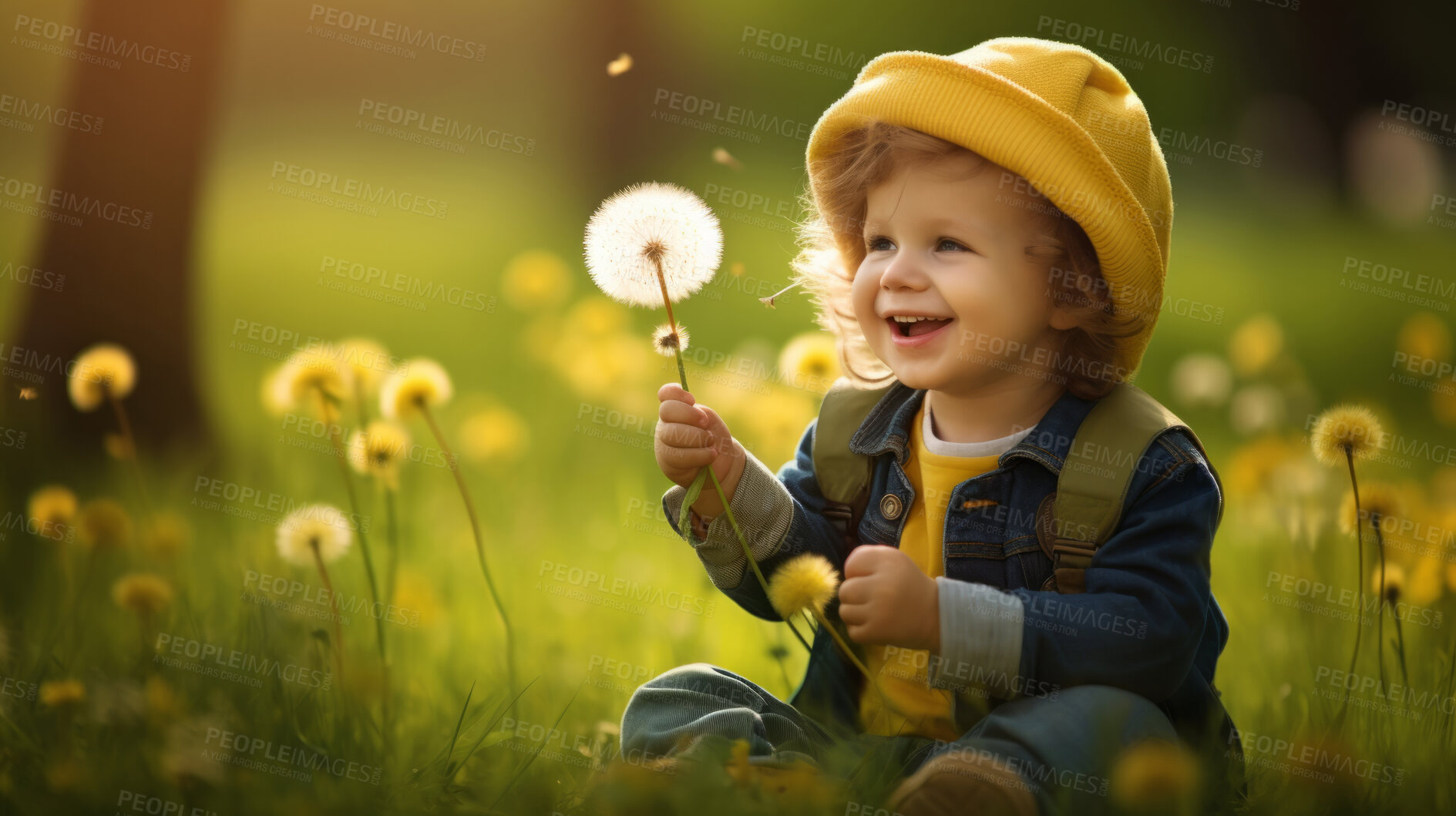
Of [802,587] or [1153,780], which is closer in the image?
[1153,780]

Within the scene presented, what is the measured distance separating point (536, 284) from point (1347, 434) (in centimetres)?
269

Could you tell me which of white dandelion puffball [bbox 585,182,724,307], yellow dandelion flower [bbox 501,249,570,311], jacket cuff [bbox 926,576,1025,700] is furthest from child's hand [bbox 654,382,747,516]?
yellow dandelion flower [bbox 501,249,570,311]

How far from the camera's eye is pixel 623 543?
9.80ft

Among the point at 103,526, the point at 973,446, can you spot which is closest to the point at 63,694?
the point at 103,526

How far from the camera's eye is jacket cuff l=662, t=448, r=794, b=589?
1916 millimetres

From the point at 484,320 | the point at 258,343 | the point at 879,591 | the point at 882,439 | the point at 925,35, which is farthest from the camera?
the point at 925,35

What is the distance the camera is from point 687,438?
1.79 meters

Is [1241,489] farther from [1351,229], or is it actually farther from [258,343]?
[1351,229]

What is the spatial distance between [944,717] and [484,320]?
3518 mm

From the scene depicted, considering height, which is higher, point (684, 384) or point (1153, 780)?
point (684, 384)

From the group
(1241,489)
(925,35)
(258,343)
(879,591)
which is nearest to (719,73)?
(925,35)

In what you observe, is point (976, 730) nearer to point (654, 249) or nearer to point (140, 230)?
point (654, 249)

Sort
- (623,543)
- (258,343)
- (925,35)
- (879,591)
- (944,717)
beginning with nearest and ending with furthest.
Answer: (879,591), (944,717), (623,543), (258,343), (925,35)

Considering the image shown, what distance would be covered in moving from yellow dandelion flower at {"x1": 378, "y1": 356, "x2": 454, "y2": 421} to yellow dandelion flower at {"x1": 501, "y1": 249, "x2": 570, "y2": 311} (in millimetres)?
1875
